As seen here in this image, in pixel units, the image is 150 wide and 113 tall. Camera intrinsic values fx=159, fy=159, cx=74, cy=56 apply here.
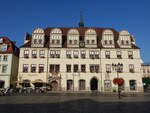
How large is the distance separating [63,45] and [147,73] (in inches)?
3247

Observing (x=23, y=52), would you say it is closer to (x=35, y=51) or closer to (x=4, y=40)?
(x=35, y=51)

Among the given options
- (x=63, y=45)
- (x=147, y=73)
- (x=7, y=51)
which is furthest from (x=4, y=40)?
(x=147, y=73)

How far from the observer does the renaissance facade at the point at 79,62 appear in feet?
133

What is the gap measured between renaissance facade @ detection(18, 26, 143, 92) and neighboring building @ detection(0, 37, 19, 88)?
9.36ft

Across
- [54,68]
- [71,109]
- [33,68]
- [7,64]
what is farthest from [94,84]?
[71,109]

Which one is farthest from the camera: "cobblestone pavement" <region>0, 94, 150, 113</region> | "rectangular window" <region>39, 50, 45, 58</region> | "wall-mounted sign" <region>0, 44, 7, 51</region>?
"wall-mounted sign" <region>0, 44, 7, 51</region>

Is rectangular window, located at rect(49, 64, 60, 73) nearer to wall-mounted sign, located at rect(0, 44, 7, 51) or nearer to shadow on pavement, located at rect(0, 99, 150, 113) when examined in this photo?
wall-mounted sign, located at rect(0, 44, 7, 51)

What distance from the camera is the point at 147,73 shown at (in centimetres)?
10594

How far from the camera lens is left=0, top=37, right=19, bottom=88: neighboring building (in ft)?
132

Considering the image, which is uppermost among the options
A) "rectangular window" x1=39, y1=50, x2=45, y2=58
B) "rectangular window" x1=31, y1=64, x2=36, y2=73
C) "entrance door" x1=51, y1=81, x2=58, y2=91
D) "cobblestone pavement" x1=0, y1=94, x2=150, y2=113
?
"rectangular window" x1=39, y1=50, x2=45, y2=58

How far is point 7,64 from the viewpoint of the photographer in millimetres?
41188

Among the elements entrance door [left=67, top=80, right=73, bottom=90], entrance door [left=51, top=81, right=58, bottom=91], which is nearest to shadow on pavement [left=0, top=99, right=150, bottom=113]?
entrance door [left=67, top=80, right=73, bottom=90]

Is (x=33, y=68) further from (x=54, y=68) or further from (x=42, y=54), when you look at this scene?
(x=54, y=68)

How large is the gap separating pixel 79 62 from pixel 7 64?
1871 centimetres
